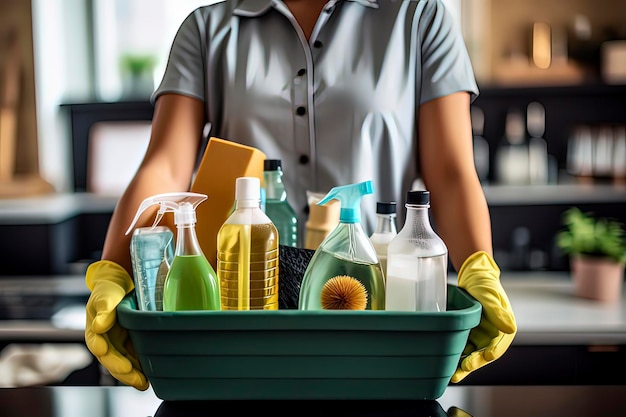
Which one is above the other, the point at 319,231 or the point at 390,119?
the point at 390,119

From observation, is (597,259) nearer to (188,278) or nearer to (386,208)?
(386,208)

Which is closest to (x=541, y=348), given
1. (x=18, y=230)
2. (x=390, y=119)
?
(x=390, y=119)

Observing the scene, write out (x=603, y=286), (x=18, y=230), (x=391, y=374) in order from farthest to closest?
(x=18, y=230) < (x=603, y=286) < (x=391, y=374)

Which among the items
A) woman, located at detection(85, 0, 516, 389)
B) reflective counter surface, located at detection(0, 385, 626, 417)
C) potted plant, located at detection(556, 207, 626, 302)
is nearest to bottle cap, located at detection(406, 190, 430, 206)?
reflective counter surface, located at detection(0, 385, 626, 417)

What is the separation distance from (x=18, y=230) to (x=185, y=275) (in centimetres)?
223

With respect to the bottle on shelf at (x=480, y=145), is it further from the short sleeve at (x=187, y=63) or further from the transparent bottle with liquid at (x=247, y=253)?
the transparent bottle with liquid at (x=247, y=253)

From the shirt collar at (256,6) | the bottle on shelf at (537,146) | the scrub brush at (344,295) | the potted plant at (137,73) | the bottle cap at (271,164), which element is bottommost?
the scrub brush at (344,295)

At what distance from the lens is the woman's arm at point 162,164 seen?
36.0 inches

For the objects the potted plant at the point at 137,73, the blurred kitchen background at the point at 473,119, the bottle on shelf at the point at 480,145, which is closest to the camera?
the blurred kitchen background at the point at 473,119

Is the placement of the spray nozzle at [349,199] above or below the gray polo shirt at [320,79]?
below

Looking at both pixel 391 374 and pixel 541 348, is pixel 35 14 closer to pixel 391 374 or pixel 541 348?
pixel 541 348

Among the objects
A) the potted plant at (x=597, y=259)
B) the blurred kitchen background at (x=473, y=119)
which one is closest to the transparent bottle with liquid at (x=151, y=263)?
the potted plant at (x=597, y=259)

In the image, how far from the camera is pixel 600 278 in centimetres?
225

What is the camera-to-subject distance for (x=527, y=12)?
109 inches
